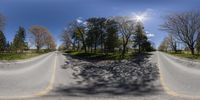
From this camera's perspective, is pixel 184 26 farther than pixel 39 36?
Yes

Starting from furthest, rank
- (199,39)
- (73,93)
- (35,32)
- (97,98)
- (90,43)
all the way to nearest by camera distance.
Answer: (199,39), (90,43), (35,32), (73,93), (97,98)

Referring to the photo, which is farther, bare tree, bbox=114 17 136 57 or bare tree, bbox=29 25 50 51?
bare tree, bbox=114 17 136 57

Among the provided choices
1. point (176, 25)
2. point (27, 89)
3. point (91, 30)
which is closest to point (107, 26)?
point (91, 30)

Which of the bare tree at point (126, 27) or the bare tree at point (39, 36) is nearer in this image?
the bare tree at point (39, 36)

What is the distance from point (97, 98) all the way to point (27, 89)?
11.1 feet

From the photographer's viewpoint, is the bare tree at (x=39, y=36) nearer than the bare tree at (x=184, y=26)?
Yes

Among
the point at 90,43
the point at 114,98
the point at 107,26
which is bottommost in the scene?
the point at 114,98

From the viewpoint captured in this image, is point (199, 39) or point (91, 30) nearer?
point (91, 30)

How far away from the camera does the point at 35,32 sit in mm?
23719

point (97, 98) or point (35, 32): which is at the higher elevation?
point (35, 32)

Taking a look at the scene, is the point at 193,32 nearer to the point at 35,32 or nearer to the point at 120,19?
the point at 120,19

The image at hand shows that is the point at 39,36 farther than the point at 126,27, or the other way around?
the point at 126,27

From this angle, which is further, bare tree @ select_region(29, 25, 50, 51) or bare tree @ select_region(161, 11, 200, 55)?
bare tree @ select_region(161, 11, 200, 55)

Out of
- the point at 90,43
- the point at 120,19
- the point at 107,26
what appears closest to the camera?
the point at 120,19
